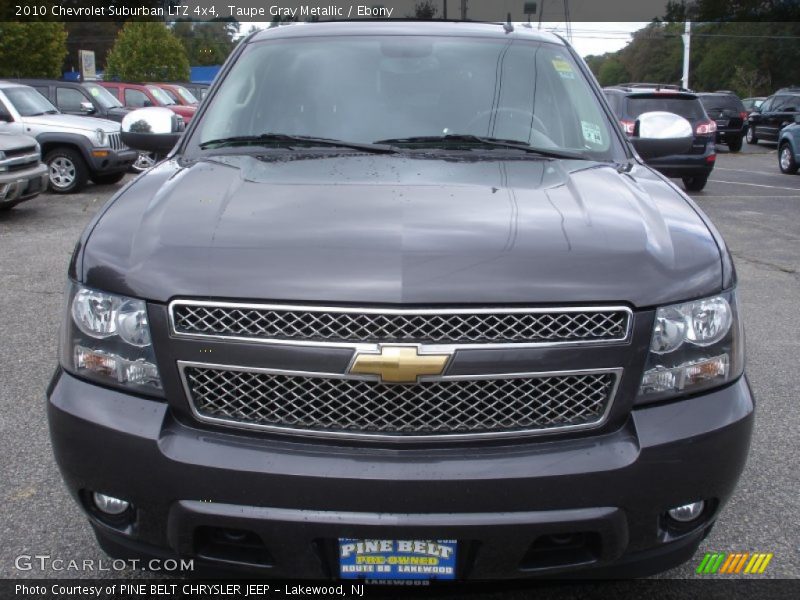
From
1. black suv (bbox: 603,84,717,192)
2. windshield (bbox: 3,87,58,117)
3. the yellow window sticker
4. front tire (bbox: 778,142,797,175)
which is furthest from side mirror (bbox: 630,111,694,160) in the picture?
front tire (bbox: 778,142,797,175)

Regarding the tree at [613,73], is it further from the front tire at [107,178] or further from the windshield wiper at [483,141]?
the windshield wiper at [483,141]

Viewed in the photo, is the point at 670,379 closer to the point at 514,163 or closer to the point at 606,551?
the point at 606,551

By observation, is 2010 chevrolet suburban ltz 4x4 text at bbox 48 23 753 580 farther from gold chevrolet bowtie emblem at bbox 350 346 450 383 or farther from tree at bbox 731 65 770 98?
tree at bbox 731 65 770 98

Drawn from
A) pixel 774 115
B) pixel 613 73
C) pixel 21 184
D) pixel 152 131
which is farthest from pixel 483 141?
pixel 613 73

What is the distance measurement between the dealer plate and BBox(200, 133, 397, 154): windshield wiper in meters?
1.56

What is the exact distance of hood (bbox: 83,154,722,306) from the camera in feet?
6.82

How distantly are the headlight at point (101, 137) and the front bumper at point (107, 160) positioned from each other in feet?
0.32

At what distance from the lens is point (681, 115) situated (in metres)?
14.2

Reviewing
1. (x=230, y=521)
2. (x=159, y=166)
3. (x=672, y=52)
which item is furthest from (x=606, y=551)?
(x=672, y=52)

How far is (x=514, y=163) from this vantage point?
3000 millimetres

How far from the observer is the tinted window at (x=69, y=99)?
1574 cm

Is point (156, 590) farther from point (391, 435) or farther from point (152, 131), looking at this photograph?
point (152, 131)

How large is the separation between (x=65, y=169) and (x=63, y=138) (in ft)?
1.67

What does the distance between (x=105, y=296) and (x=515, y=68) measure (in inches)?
82.2
